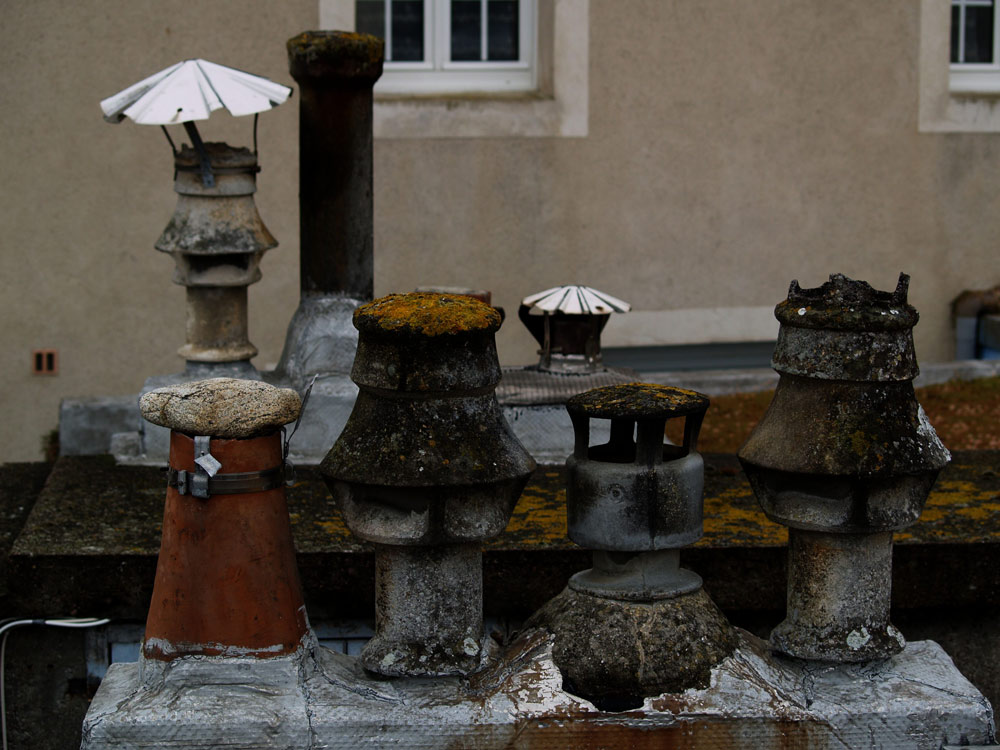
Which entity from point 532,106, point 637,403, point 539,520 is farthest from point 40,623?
point 532,106

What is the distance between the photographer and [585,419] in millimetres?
2926

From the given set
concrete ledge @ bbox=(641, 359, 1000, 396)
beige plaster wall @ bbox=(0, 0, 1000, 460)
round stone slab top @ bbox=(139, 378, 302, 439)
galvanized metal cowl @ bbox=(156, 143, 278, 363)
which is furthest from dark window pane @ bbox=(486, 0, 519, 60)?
round stone slab top @ bbox=(139, 378, 302, 439)

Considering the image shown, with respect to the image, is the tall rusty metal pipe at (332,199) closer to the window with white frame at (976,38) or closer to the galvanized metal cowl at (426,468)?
the galvanized metal cowl at (426,468)

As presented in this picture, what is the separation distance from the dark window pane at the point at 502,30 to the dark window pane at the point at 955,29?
3020 mm

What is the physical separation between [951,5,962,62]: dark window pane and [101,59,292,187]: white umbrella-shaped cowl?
613cm

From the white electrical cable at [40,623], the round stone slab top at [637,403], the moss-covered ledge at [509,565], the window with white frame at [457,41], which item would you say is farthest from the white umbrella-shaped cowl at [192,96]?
the window with white frame at [457,41]

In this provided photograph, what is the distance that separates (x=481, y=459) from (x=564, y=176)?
239 inches

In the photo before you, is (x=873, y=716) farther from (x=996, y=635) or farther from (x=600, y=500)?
(x=996, y=635)

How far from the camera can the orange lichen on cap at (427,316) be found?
277 cm

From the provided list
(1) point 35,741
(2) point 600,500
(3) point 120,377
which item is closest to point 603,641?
(2) point 600,500

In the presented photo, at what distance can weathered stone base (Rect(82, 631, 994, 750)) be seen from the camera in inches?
112

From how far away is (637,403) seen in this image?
286 cm

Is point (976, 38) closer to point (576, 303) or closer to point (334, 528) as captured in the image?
point (576, 303)

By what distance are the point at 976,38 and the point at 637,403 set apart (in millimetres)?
7845
